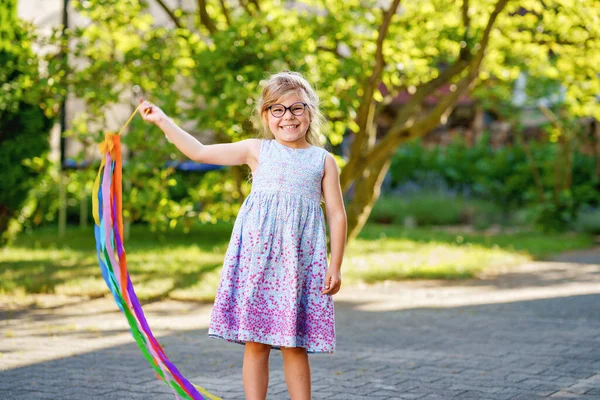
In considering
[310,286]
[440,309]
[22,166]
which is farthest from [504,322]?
[22,166]

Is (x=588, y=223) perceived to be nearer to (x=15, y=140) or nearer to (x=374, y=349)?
(x=15, y=140)

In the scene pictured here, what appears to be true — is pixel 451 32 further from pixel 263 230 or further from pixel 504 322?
pixel 263 230

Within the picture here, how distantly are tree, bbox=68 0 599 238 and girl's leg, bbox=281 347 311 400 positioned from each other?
453 cm

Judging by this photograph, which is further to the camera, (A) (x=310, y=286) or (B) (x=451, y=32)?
(B) (x=451, y=32)

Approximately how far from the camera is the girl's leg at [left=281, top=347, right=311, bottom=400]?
3973mm

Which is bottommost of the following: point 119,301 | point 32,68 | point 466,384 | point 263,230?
point 466,384

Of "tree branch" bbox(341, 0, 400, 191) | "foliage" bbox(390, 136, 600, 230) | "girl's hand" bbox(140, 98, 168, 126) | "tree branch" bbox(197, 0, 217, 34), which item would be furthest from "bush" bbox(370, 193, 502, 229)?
"girl's hand" bbox(140, 98, 168, 126)

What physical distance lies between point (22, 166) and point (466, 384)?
727 centimetres

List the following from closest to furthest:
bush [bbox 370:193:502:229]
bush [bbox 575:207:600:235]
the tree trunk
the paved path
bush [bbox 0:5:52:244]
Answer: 1. the paved path
2. bush [bbox 0:5:52:244]
3. the tree trunk
4. bush [bbox 575:207:600:235]
5. bush [bbox 370:193:502:229]

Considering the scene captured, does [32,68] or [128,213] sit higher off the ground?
[32,68]

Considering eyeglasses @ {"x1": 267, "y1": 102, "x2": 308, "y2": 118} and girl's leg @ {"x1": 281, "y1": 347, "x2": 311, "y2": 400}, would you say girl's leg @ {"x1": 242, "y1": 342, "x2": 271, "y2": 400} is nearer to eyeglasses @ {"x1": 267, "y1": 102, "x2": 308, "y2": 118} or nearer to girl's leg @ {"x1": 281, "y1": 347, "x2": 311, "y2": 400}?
girl's leg @ {"x1": 281, "y1": 347, "x2": 311, "y2": 400}

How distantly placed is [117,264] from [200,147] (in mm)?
623

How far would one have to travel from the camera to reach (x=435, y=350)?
627 centimetres

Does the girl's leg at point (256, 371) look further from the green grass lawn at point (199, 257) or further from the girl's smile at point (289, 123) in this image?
the green grass lawn at point (199, 257)
